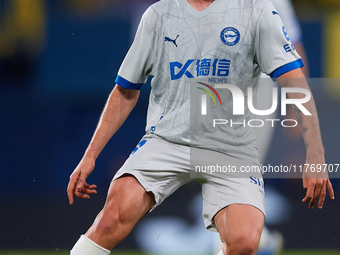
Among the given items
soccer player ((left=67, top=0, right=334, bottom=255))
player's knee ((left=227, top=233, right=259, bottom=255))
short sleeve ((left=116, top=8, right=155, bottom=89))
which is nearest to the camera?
player's knee ((left=227, top=233, right=259, bottom=255))

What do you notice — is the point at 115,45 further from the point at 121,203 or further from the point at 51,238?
the point at 121,203

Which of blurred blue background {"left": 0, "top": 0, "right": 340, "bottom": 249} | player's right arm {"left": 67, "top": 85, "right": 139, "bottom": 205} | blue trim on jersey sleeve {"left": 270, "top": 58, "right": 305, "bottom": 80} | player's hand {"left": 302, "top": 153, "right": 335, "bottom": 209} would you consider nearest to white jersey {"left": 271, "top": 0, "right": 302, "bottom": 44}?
blurred blue background {"left": 0, "top": 0, "right": 340, "bottom": 249}

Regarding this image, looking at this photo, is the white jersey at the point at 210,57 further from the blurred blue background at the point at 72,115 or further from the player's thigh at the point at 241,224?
the blurred blue background at the point at 72,115

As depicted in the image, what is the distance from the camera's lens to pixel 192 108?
2439 millimetres

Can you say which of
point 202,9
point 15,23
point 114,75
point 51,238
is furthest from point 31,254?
point 202,9

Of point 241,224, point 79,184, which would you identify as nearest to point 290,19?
point 241,224

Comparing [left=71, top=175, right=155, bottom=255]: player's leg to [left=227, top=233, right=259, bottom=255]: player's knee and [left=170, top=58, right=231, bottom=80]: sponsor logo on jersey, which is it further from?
[left=170, top=58, right=231, bottom=80]: sponsor logo on jersey

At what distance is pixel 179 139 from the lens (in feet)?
7.98

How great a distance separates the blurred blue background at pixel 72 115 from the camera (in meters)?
3.65

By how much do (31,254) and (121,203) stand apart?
1688 mm

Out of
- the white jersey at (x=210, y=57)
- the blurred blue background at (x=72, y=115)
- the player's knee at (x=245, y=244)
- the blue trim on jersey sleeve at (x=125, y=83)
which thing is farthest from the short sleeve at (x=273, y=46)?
the blurred blue background at (x=72, y=115)

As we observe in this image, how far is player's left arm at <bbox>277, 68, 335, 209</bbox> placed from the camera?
7.18 feet

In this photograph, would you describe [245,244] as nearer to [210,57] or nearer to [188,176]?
[188,176]

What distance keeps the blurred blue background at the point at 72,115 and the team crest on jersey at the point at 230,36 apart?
132 cm
